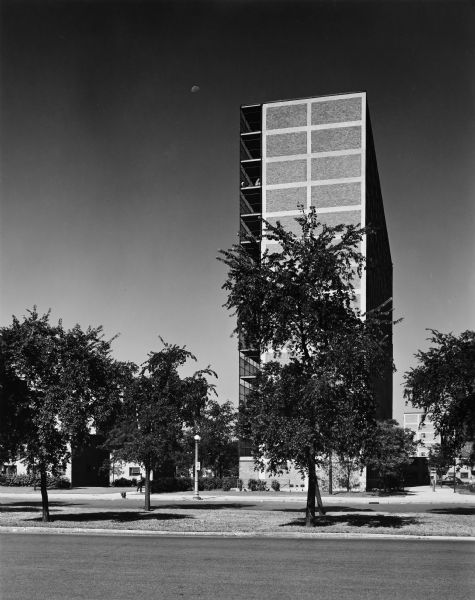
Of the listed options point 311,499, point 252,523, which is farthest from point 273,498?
point 311,499

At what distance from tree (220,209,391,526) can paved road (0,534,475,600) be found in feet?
13.6

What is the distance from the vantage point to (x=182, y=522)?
24562mm

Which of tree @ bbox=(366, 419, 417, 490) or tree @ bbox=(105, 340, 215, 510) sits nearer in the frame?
tree @ bbox=(105, 340, 215, 510)

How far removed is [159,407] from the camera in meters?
29.4

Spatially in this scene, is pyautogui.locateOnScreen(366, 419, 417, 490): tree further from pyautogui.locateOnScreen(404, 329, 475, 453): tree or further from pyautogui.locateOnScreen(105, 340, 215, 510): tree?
pyautogui.locateOnScreen(105, 340, 215, 510): tree

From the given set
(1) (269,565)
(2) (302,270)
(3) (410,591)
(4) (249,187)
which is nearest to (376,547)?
(1) (269,565)

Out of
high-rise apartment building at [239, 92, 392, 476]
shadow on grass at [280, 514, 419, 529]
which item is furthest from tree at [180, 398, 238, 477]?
shadow on grass at [280, 514, 419, 529]

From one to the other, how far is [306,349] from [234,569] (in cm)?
1140

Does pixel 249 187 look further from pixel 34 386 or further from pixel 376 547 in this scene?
pixel 376 547

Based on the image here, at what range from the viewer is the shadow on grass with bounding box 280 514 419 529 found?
2338 cm

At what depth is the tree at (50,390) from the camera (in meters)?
24.2

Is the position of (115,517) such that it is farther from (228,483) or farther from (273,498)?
(228,483)

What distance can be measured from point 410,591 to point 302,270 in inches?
564

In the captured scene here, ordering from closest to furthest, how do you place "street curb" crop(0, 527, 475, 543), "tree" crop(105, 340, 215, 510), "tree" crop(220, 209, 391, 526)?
1. "street curb" crop(0, 527, 475, 543)
2. "tree" crop(220, 209, 391, 526)
3. "tree" crop(105, 340, 215, 510)
